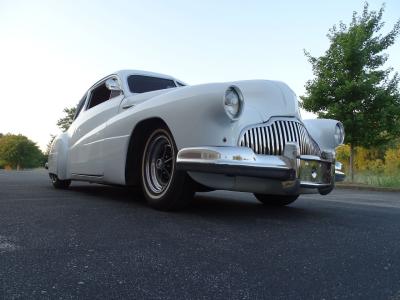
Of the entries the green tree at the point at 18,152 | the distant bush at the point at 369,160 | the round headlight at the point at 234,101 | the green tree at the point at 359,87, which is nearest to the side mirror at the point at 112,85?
the round headlight at the point at 234,101

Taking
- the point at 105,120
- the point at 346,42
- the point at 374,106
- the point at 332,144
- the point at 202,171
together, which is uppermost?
the point at 346,42

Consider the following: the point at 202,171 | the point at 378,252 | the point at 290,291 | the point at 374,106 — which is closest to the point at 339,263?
the point at 378,252

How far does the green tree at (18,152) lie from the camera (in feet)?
250

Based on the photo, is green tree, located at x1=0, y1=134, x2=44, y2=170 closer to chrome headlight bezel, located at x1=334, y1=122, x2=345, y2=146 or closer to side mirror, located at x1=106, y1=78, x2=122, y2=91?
side mirror, located at x1=106, y1=78, x2=122, y2=91

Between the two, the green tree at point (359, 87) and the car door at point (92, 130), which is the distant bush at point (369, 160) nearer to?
the green tree at point (359, 87)

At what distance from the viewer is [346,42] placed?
Answer: 13484 mm

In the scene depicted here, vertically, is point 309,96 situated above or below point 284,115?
above

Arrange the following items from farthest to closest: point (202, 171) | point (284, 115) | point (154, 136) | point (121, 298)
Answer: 1. point (154, 136)
2. point (284, 115)
3. point (202, 171)
4. point (121, 298)

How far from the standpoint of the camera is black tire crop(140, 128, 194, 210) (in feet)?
11.1

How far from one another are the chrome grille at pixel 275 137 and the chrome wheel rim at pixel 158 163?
83cm

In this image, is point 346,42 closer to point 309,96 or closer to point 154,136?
point 309,96

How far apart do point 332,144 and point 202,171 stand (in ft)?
5.53

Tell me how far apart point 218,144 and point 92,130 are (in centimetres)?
252

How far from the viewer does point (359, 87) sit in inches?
516
